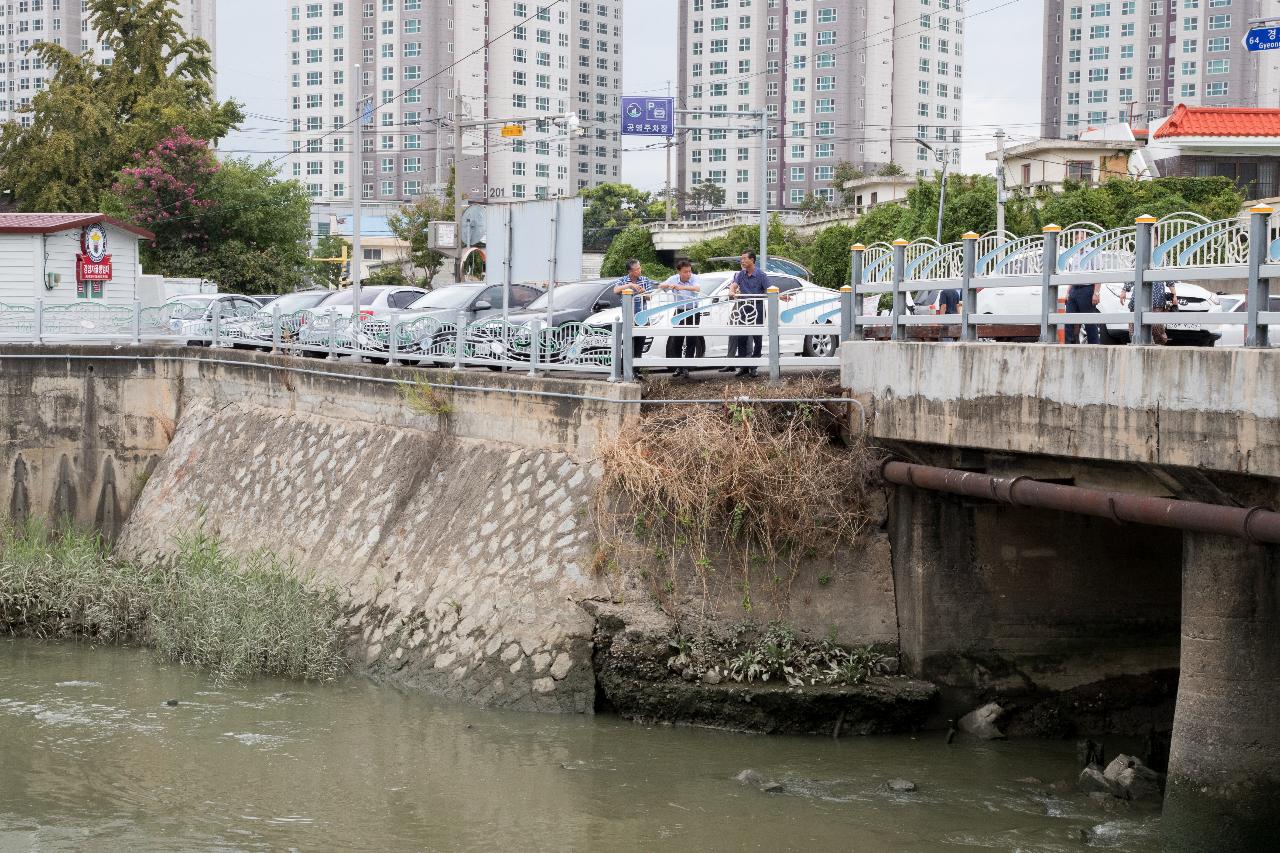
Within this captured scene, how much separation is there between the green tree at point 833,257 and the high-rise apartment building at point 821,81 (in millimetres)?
45715

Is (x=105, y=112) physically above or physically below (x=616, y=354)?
above

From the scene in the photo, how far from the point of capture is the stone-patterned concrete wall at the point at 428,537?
45.3 ft

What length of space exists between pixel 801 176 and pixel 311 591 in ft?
292

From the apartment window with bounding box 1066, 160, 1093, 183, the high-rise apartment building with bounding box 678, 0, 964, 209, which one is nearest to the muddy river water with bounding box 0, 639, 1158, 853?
the apartment window with bounding box 1066, 160, 1093, 183

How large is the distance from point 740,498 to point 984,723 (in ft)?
9.56

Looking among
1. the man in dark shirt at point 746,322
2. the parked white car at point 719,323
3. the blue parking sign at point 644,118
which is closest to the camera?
the man in dark shirt at point 746,322

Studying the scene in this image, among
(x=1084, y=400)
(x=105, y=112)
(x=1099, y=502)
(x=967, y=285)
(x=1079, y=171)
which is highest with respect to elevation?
(x=105, y=112)

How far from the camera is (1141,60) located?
101562mm

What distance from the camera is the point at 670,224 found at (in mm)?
72625

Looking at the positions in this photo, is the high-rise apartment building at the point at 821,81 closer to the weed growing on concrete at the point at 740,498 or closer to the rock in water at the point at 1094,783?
the weed growing on concrete at the point at 740,498

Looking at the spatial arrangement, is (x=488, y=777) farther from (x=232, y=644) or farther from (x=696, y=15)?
(x=696, y=15)

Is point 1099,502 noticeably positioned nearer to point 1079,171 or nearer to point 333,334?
point 333,334

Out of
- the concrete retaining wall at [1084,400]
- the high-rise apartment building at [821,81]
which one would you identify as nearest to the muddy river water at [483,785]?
the concrete retaining wall at [1084,400]

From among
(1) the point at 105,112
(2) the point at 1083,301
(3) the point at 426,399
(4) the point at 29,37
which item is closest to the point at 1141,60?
(1) the point at 105,112
